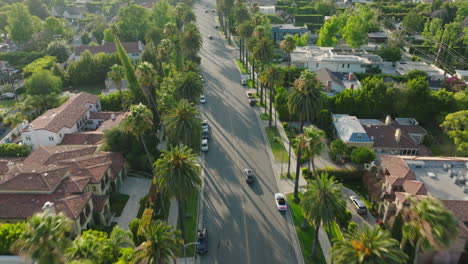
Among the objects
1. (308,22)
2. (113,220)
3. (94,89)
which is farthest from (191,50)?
(308,22)

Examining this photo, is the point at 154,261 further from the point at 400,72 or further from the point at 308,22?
the point at 308,22

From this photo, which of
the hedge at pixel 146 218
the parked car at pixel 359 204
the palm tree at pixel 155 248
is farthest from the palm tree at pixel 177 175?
the parked car at pixel 359 204

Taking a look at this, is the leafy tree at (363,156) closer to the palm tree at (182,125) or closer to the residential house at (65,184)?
the palm tree at (182,125)

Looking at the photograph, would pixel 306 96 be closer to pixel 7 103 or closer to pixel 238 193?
pixel 238 193

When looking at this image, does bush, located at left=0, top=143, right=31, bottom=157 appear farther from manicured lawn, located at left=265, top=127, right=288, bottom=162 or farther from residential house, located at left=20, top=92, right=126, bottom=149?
manicured lawn, located at left=265, top=127, right=288, bottom=162

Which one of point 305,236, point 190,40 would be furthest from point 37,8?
point 305,236

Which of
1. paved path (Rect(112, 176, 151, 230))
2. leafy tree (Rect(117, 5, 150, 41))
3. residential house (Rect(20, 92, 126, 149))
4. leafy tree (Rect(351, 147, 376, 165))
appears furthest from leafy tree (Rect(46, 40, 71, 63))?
leafy tree (Rect(351, 147, 376, 165))
